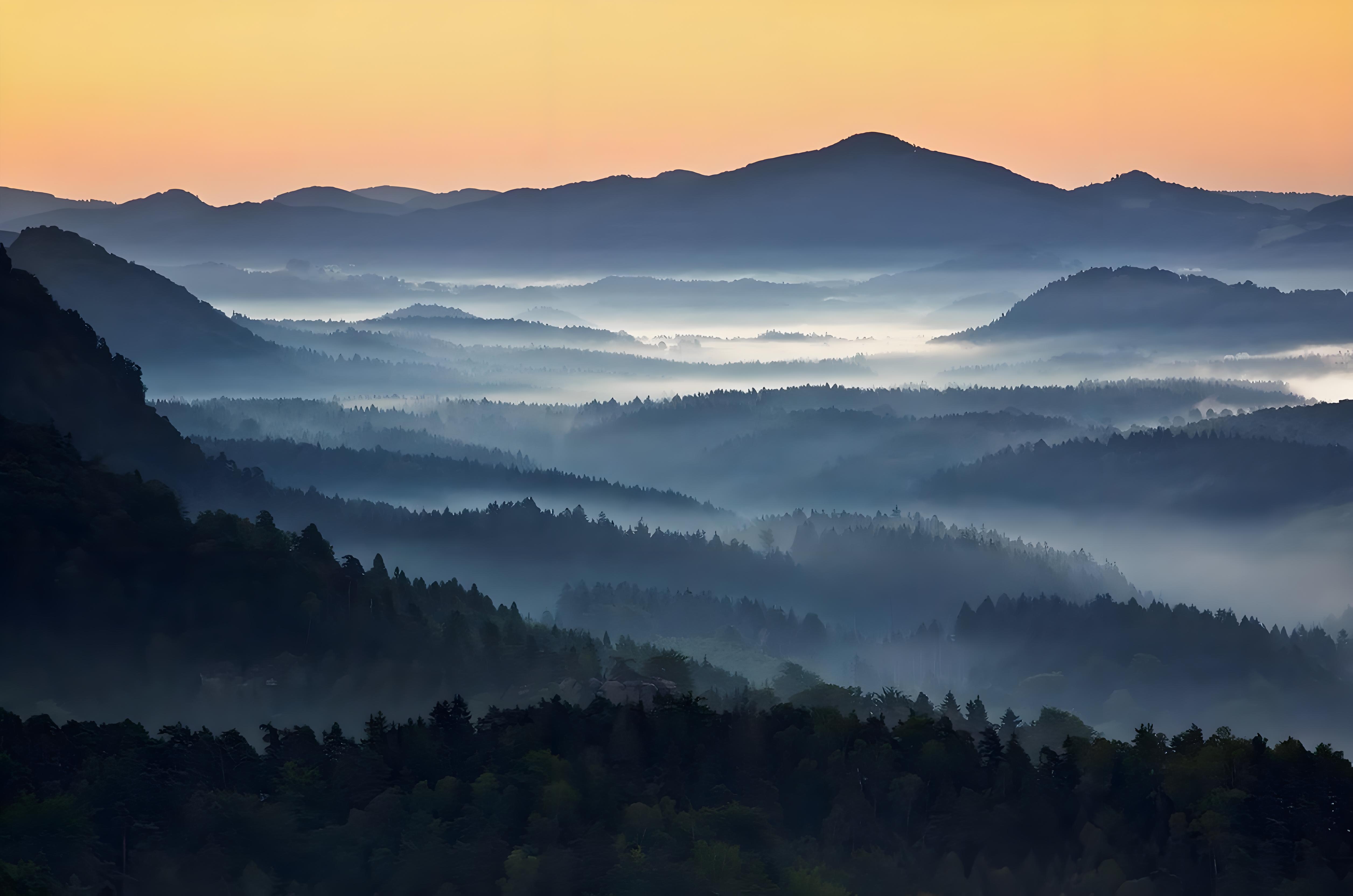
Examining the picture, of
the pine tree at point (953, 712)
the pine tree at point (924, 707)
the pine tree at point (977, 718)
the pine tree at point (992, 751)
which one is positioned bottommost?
the pine tree at point (977, 718)

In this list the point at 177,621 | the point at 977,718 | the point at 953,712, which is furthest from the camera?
the point at 953,712

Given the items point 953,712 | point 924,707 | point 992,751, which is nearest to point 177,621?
point 924,707

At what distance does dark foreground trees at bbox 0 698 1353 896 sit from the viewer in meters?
103

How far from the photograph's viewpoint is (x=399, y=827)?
110 metres

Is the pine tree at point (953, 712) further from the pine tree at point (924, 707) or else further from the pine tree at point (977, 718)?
the pine tree at point (924, 707)

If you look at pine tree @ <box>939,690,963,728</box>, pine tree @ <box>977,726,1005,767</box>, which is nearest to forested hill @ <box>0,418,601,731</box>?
pine tree @ <box>939,690,963,728</box>

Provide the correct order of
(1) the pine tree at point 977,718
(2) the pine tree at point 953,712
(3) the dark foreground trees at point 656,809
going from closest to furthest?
(3) the dark foreground trees at point 656,809 < (1) the pine tree at point 977,718 < (2) the pine tree at point 953,712

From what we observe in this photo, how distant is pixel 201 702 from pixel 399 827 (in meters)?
55.5

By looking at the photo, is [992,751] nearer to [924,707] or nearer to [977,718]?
[924,707]

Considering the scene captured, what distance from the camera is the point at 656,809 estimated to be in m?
114

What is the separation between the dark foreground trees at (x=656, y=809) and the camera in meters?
103

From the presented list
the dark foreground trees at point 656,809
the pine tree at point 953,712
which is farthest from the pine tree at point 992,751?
the pine tree at point 953,712

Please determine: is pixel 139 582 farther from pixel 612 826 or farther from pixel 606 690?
pixel 612 826

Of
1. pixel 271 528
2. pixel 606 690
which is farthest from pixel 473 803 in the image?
pixel 271 528
